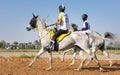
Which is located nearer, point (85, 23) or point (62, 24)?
point (62, 24)

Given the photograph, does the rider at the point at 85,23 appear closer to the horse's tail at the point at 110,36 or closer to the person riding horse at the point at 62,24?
the horse's tail at the point at 110,36

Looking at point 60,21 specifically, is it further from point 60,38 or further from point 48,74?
point 48,74

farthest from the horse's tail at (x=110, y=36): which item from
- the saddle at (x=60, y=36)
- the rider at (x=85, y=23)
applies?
the saddle at (x=60, y=36)

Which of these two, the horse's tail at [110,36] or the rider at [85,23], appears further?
the rider at [85,23]

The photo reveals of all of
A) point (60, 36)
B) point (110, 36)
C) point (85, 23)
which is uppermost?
point (85, 23)

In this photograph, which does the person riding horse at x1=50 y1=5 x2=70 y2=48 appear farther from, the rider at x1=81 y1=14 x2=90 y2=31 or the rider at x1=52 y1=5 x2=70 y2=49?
the rider at x1=81 y1=14 x2=90 y2=31

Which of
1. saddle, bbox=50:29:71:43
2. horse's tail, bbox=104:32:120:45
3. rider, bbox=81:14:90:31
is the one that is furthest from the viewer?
rider, bbox=81:14:90:31

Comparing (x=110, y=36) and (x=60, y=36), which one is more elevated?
(x=110, y=36)

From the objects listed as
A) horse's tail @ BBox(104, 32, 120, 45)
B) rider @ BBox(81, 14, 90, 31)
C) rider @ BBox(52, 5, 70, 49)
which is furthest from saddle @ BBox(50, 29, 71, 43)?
horse's tail @ BBox(104, 32, 120, 45)

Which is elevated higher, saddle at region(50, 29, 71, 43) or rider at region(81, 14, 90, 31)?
rider at region(81, 14, 90, 31)

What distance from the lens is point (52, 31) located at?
17.0 metres

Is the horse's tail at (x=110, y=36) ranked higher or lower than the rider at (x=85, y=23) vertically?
lower

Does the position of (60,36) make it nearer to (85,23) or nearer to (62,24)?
(62,24)

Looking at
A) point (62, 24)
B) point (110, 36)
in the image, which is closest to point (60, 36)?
point (62, 24)
